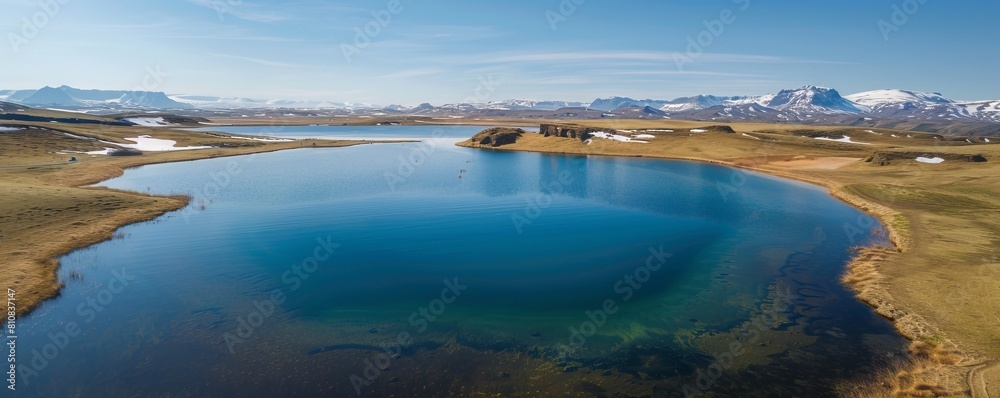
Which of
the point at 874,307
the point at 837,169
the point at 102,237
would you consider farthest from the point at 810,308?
the point at 837,169

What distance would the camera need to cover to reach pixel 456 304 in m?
27.1

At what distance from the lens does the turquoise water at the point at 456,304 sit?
65.1 ft

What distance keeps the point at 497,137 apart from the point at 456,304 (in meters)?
117

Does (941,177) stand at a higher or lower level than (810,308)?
higher

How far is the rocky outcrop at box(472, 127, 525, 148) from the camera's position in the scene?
461 feet

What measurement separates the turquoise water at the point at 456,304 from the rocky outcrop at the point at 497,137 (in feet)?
287

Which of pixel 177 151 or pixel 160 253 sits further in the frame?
pixel 177 151

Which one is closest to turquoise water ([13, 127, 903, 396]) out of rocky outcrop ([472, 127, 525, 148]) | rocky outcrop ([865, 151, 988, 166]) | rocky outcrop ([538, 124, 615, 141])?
rocky outcrop ([865, 151, 988, 166])

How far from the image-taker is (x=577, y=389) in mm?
19062

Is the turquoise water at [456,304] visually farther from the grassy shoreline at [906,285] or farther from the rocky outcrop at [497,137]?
the rocky outcrop at [497,137]

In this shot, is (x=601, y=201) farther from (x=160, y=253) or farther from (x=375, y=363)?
(x=160, y=253)

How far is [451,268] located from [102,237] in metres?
31.1

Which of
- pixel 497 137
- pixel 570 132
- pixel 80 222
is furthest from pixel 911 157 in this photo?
pixel 80 222

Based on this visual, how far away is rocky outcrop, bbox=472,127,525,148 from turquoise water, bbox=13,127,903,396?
287ft
